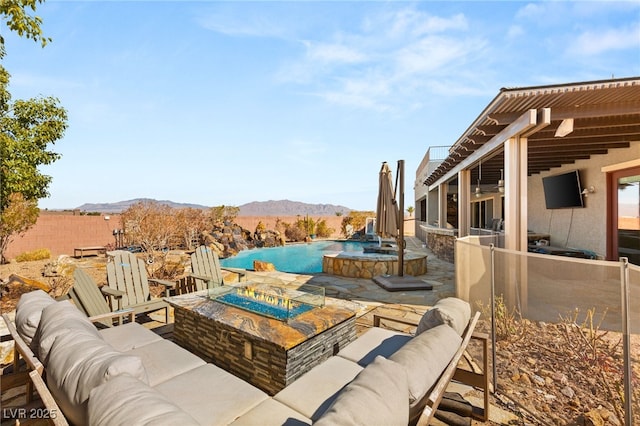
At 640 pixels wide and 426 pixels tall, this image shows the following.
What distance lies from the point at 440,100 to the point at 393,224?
4.17 metres

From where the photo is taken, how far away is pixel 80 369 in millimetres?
1624

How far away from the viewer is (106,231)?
16.1m

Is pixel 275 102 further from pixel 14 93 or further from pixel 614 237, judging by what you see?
pixel 614 237

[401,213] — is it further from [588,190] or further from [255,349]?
[588,190]

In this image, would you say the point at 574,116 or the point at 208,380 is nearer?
the point at 208,380

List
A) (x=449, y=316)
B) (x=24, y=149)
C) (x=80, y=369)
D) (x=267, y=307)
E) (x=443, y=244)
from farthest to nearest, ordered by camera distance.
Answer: (x=443, y=244) → (x=24, y=149) → (x=267, y=307) → (x=449, y=316) → (x=80, y=369)

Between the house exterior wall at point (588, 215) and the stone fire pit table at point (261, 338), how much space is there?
871 centimetres

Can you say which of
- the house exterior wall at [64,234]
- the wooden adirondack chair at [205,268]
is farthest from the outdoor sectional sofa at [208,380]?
the house exterior wall at [64,234]

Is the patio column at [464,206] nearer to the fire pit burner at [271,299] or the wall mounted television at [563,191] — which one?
the wall mounted television at [563,191]

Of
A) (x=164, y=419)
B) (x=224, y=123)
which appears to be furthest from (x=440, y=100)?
(x=164, y=419)

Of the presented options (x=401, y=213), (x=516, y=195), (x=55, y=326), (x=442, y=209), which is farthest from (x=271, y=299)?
(x=442, y=209)

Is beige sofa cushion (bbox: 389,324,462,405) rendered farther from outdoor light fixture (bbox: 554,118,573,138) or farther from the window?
the window

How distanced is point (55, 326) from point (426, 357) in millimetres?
2566

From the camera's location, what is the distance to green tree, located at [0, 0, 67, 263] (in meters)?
6.55
